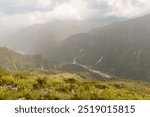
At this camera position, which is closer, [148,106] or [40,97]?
[148,106]

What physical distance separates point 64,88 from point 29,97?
456 centimetres

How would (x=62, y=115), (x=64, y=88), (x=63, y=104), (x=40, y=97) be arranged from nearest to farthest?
1. (x=62, y=115)
2. (x=63, y=104)
3. (x=40, y=97)
4. (x=64, y=88)

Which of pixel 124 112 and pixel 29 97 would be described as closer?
pixel 124 112

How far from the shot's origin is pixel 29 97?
1931 cm

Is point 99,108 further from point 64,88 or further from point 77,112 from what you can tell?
point 64,88

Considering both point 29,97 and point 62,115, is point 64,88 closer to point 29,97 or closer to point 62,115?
point 29,97

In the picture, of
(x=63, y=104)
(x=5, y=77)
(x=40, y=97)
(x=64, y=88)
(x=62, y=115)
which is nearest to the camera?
(x=62, y=115)

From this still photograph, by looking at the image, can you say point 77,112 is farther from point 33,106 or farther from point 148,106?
point 148,106

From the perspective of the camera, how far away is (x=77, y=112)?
600 inches

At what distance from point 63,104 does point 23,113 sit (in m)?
2.15

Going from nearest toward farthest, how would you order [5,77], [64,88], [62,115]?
[62,115], [64,88], [5,77]

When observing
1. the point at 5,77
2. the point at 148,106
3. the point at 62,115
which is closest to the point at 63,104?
the point at 62,115

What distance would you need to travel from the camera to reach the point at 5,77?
25031mm

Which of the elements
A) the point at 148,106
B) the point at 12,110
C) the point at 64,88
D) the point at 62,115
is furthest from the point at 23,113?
the point at 64,88
